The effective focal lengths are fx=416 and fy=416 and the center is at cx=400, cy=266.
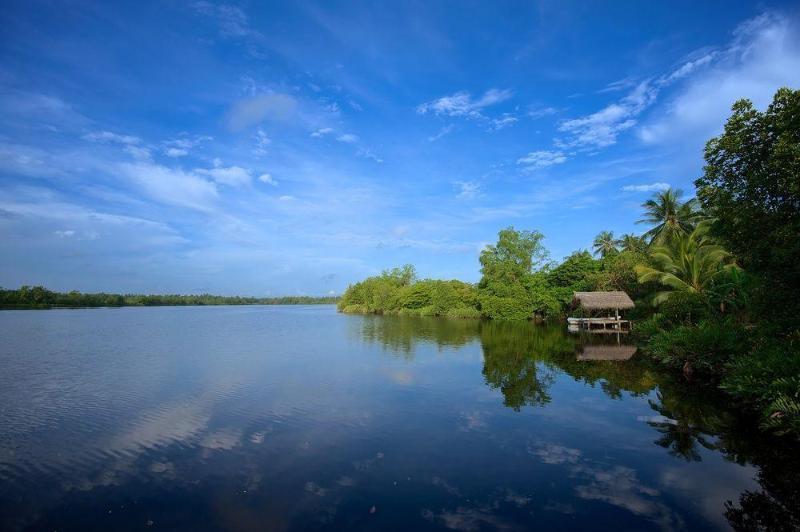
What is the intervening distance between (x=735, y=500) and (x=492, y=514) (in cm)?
389

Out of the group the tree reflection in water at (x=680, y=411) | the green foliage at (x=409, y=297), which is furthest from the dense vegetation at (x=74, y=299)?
the tree reflection in water at (x=680, y=411)

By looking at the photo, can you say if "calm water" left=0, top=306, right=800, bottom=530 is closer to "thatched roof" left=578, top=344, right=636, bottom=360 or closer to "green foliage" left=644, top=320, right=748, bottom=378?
"green foliage" left=644, top=320, right=748, bottom=378

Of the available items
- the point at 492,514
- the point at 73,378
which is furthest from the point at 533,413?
the point at 73,378

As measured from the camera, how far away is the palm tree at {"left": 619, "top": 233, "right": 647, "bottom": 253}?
130ft

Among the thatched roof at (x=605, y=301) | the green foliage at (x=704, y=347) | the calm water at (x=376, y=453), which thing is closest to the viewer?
the calm water at (x=376, y=453)

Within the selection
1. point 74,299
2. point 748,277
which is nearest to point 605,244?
point 748,277

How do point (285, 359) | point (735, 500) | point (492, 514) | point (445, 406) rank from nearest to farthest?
point (492, 514), point (735, 500), point (445, 406), point (285, 359)

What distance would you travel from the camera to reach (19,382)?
561 inches

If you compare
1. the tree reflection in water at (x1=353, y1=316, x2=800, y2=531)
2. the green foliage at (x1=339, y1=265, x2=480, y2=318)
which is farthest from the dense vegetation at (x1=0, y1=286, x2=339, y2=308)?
the tree reflection in water at (x1=353, y1=316, x2=800, y2=531)

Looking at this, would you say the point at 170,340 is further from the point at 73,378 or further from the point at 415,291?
the point at 415,291

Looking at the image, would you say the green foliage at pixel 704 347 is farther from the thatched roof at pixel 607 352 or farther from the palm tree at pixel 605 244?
the palm tree at pixel 605 244

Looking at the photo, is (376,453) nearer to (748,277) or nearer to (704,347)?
(704,347)

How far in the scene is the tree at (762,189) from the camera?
866 centimetres

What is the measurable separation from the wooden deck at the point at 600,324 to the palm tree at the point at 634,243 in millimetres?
8121
